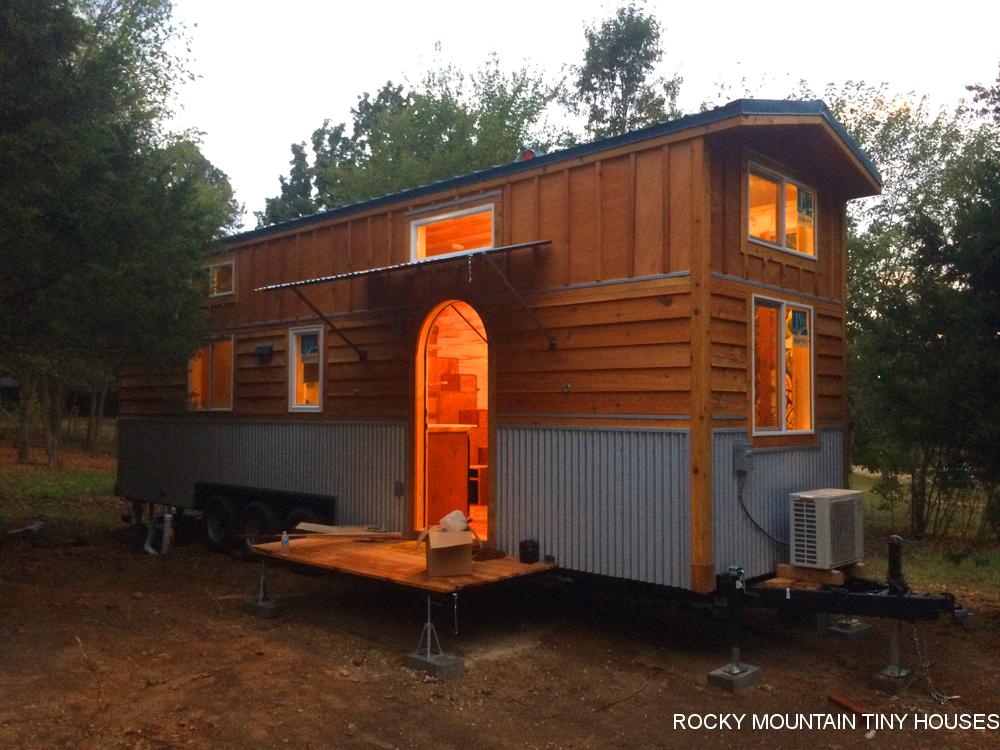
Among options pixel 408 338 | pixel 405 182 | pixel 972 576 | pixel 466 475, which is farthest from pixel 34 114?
pixel 405 182

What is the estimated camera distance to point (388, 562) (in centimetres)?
754

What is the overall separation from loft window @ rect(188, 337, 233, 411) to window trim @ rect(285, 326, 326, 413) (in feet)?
4.79

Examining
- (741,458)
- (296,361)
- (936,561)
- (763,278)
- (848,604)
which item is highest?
(763,278)

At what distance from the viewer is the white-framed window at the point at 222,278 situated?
11664 mm

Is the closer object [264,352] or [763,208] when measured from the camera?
[763,208]

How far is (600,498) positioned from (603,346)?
130 cm

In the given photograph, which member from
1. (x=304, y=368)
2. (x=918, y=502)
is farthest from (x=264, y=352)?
(x=918, y=502)

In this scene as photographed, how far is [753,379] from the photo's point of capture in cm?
718

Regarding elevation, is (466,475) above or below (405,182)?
below

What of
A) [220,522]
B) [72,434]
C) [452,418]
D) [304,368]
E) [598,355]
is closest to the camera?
[598,355]

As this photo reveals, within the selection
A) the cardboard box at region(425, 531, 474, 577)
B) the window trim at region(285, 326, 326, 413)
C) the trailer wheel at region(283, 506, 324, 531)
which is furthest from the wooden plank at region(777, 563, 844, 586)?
the window trim at region(285, 326, 326, 413)

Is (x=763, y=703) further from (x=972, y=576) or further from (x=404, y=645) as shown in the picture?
(x=972, y=576)

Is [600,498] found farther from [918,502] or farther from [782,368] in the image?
[918,502]

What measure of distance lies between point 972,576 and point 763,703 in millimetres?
6769
